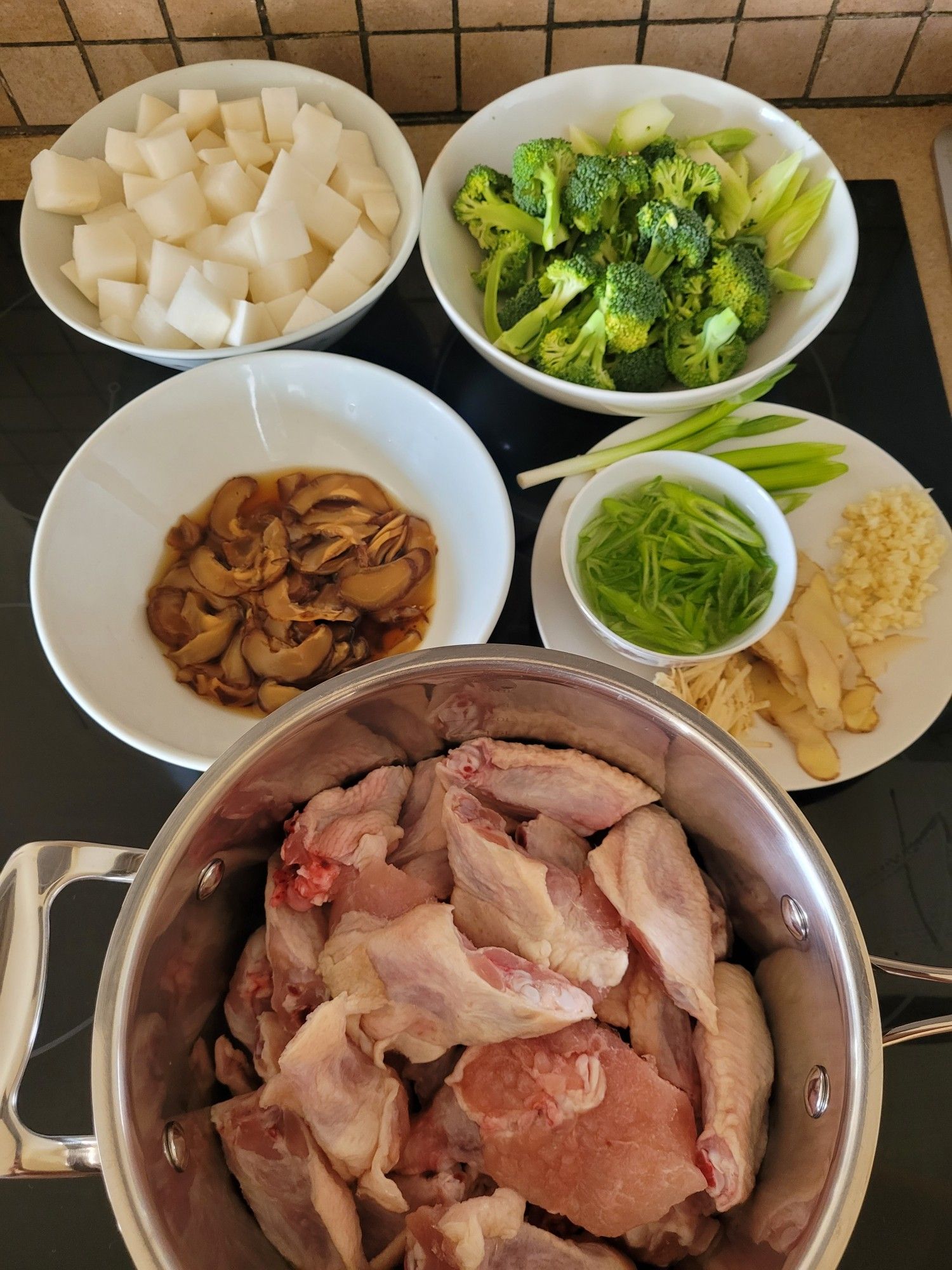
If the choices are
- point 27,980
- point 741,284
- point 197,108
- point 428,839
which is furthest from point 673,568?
point 197,108

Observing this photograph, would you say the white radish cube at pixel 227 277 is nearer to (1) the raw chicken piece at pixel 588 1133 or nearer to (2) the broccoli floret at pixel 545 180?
(2) the broccoli floret at pixel 545 180

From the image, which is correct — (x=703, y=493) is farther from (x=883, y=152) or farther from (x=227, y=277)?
(x=883, y=152)

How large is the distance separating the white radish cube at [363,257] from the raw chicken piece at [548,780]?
73 cm

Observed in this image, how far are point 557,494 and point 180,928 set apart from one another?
0.75 metres

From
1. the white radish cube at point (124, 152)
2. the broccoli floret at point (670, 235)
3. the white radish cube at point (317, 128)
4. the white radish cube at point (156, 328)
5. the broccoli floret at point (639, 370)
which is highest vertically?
the white radish cube at point (317, 128)

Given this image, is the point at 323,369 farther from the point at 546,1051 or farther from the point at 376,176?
the point at 546,1051

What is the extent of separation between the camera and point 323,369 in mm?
1130

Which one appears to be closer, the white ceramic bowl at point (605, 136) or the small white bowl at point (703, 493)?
the small white bowl at point (703, 493)

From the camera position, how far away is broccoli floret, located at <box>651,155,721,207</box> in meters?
1.17

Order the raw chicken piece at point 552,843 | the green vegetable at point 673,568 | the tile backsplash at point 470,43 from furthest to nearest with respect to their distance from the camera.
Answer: the tile backsplash at point 470,43, the green vegetable at point 673,568, the raw chicken piece at point 552,843

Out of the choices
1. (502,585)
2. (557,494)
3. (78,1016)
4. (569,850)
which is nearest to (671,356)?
(557,494)

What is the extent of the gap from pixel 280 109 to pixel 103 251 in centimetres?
34

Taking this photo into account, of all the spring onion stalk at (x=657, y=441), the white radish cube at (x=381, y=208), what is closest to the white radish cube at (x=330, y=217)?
the white radish cube at (x=381, y=208)

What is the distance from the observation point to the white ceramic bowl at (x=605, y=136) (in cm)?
114
